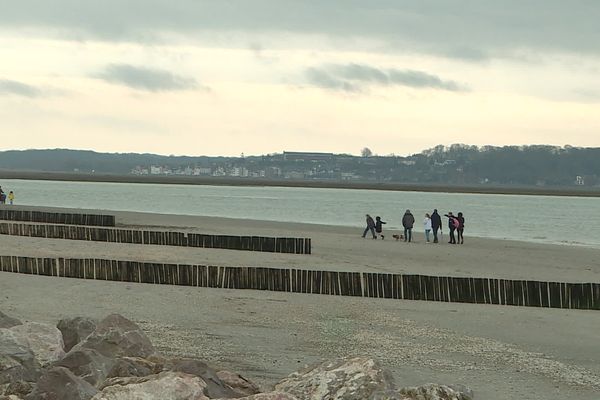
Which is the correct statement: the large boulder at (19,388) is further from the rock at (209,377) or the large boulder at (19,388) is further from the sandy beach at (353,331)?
the sandy beach at (353,331)

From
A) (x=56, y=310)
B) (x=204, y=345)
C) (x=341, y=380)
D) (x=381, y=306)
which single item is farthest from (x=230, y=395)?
(x=381, y=306)

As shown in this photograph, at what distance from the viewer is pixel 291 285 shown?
23734 millimetres

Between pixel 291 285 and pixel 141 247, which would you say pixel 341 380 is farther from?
pixel 141 247

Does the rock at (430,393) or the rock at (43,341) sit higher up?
the rock at (43,341)

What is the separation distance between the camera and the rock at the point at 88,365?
37.1 feet

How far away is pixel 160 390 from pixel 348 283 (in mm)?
14026

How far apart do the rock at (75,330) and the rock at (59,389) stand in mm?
3610

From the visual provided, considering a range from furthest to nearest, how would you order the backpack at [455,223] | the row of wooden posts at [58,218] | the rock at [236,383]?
the row of wooden posts at [58,218] < the backpack at [455,223] < the rock at [236,383]

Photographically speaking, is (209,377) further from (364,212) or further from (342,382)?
(364,212)

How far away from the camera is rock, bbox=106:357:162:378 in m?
11.3

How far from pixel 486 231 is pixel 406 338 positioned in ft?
200

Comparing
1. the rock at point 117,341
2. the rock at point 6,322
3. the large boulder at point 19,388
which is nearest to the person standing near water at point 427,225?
the rock at point 6,322

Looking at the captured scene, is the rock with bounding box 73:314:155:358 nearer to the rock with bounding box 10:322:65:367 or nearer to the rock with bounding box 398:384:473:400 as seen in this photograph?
the rock with bounding box 10:322:65:367

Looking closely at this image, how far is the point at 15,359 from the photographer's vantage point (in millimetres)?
11414
